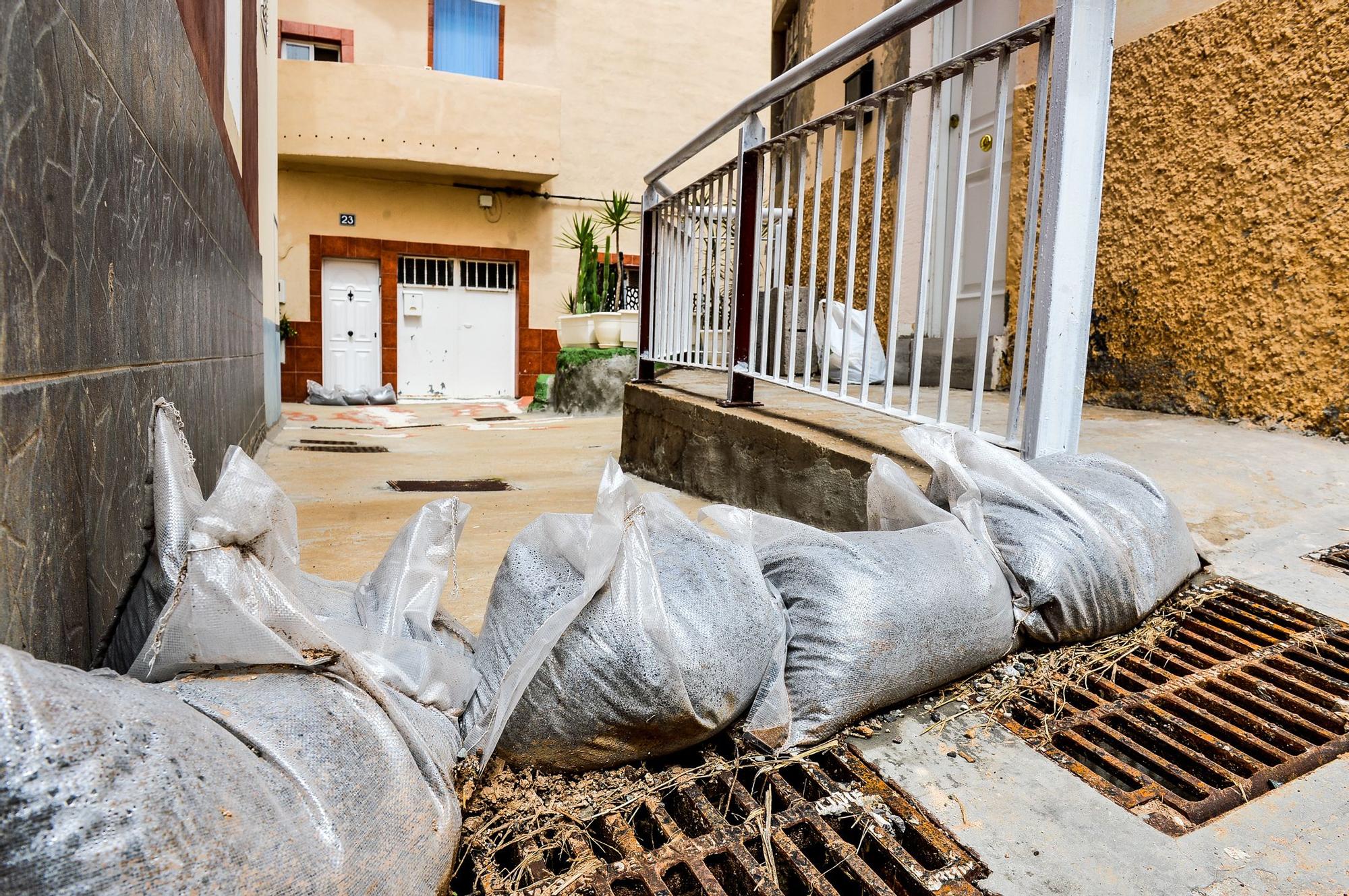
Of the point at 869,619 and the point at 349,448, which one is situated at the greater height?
the point at 869,619

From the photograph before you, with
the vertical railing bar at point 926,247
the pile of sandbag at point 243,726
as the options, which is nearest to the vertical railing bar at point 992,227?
the vertical railing bar at point 926,247

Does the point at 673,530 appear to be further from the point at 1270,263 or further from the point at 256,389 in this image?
the point at 256,389

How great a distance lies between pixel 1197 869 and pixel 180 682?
1.09 meters

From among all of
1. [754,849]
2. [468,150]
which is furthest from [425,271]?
[754,849]

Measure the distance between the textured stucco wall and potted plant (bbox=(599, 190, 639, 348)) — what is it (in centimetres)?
469

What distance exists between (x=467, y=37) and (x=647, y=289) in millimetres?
7841

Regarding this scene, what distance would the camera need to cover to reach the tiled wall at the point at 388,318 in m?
9.88

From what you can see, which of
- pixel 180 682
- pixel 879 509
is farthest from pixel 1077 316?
pixel 180 682

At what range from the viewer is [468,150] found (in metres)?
9.60

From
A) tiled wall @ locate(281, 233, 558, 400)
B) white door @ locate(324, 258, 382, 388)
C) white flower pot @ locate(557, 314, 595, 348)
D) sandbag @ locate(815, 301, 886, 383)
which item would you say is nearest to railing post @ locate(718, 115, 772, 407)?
sandbag @ locate(815, 301, 886, 383)

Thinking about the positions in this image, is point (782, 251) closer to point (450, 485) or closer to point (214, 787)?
point (450, 485)

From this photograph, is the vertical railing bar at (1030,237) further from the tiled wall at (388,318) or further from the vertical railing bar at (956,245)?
the tiled wall at (388,318)

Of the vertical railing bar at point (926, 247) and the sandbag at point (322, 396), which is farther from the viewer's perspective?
the sandbag at point (322, 396)

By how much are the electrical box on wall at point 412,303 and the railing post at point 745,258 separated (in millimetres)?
8360
